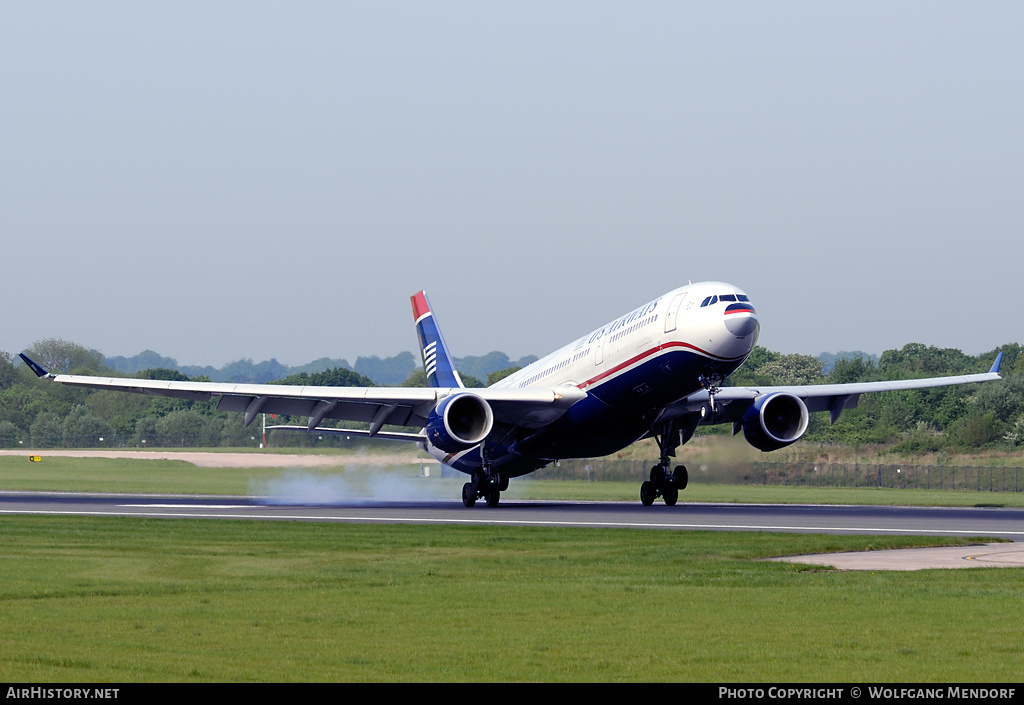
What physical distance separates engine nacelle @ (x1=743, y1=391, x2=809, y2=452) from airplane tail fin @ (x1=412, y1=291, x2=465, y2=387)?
1475cm

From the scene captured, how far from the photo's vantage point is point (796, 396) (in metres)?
41.3

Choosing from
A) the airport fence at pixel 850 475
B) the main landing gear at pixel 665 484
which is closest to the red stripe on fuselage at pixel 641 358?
the main landing gear at pixel 665 484

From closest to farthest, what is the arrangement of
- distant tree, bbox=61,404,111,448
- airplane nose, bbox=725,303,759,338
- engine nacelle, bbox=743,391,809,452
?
airplane nose, bbox=725,303,759,338, engine nacelle, bbox=743,391,809,452, distant tree, bbox=61,404,111,448

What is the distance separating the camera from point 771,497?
50.8 meters

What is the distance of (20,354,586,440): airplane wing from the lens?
130ft

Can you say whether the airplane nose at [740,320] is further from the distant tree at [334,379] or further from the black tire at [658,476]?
the distant tree at [334,379]

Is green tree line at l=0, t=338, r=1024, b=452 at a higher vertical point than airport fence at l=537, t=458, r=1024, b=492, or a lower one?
higher

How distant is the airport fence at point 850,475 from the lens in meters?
59.8

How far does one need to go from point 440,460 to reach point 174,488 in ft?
40.8

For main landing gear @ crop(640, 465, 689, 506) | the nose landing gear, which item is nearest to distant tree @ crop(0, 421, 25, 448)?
main landing gear @ crop(640, 465, 689, 506)

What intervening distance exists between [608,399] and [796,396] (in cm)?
733

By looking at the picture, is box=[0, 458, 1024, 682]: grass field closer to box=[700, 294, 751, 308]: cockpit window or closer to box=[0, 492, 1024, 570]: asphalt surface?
box=[0, 492, 1024, 570]: asphalt surface
